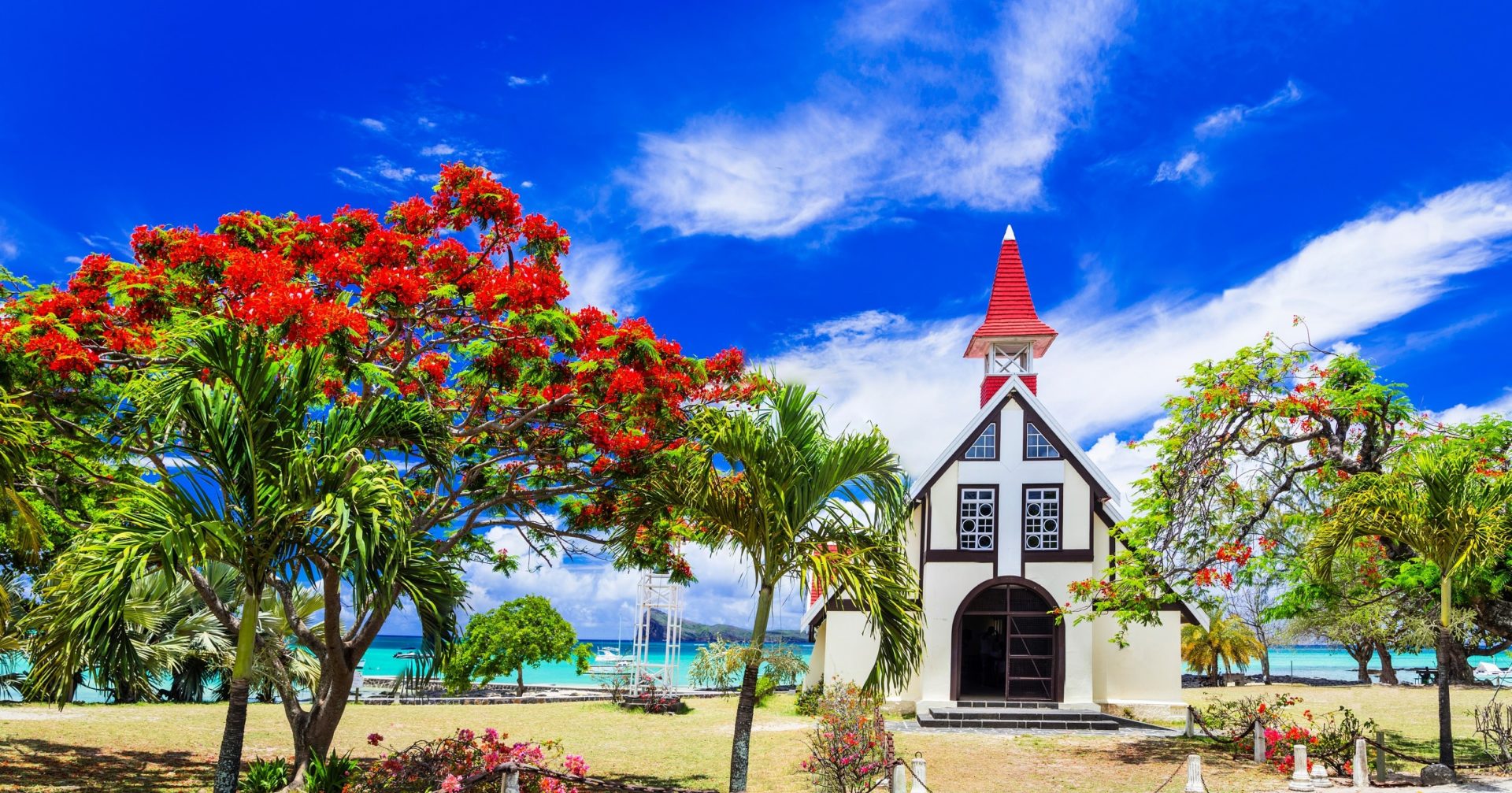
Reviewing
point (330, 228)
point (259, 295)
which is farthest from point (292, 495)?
point (330, 228)

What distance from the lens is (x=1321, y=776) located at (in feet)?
46.2

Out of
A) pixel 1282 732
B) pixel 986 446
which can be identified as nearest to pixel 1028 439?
pixel 986 446

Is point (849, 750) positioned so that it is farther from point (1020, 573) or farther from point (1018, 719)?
point (1020, 573)

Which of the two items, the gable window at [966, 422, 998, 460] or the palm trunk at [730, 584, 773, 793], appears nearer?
the palm trunk at [730, 584, 773, 793]

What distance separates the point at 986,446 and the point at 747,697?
15276 mm

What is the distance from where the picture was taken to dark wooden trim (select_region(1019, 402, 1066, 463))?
24.6 meters

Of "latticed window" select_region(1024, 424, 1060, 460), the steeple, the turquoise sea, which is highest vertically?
the steeple

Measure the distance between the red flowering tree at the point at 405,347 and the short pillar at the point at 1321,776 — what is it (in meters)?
9.73

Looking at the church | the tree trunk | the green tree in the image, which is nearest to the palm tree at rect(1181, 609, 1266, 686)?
the tree trunk

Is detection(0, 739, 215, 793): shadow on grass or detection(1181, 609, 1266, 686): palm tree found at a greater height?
detection(1181, 609, 1266, 686): palm tree

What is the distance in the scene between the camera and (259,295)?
9.63 metres

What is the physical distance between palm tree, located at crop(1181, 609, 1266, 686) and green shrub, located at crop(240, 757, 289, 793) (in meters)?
35.4

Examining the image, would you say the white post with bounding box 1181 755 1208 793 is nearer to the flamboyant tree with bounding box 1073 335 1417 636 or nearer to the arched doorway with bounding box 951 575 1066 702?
the flamboyant tree with bounding box 1073 335 1417 636

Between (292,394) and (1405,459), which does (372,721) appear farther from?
(1405,459)
